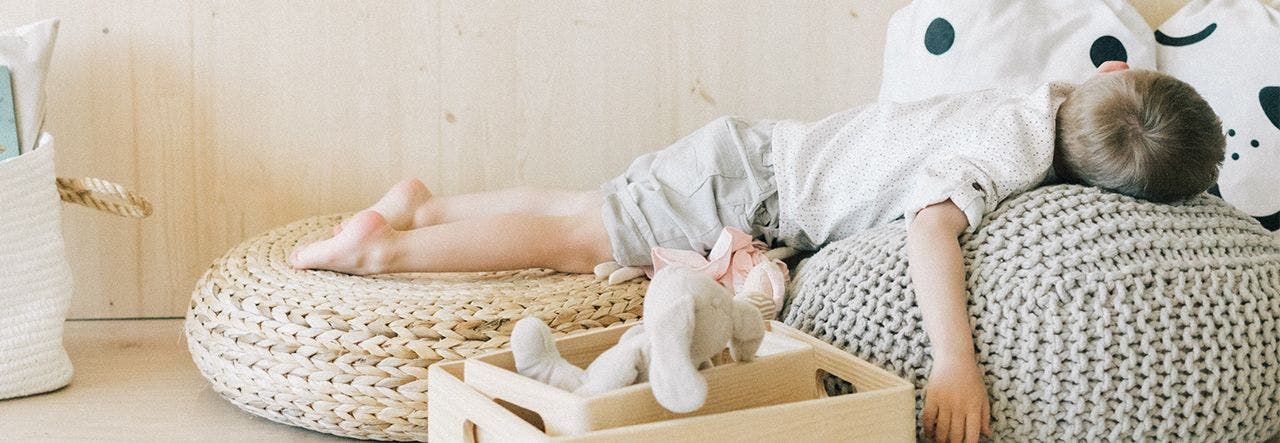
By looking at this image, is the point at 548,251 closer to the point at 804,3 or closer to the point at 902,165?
the point at 902,165

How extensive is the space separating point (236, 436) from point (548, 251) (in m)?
0.44

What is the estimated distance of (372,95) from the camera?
1.72 m

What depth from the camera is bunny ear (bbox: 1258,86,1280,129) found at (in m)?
1.42

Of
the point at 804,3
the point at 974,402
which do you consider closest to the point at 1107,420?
the point at 974,402

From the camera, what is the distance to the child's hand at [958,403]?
38.9 inches

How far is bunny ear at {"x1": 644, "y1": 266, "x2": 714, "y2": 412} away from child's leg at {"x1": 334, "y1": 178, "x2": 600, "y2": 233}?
0.70 meters

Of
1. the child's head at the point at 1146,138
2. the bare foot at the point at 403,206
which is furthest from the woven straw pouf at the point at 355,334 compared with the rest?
the child's head at the point at 1146,138

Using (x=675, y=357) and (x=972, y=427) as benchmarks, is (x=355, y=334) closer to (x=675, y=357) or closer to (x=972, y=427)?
(x=675, y=357)

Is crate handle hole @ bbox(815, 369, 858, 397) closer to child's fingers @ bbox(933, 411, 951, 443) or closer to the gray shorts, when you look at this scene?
child's fingers @ bbox(933, 411, 951, 443)

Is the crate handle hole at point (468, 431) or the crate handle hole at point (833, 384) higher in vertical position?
the crate handle hole at point (468, 431)

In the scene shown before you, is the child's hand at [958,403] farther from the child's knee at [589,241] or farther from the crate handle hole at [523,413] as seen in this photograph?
the child's knee at [589,241]

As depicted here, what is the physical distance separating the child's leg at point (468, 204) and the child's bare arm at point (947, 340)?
550mm

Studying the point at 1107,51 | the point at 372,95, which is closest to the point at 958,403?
the point at 1107,51

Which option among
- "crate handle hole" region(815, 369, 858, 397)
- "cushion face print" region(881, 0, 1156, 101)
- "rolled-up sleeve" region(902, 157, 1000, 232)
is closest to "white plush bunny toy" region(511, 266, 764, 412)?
"crate handle hole" region(815, 369, 858, 397)
